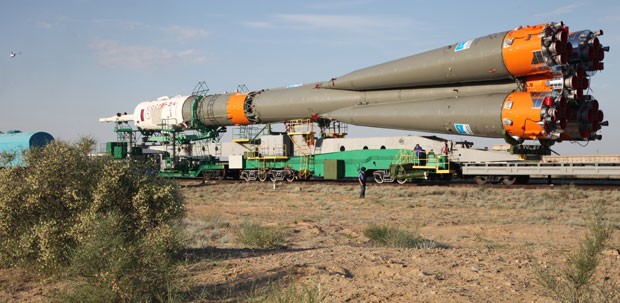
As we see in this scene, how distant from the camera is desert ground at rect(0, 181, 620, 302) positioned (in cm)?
750

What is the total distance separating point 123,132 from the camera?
1754 inches

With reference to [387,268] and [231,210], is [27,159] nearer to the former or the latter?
[387,268]

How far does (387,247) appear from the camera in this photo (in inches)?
464

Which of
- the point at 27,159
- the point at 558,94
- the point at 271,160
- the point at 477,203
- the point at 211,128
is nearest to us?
the point at 27,159

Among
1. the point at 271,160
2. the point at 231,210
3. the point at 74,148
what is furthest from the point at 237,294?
the point at 271,160

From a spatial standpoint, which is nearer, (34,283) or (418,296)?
(418,296)

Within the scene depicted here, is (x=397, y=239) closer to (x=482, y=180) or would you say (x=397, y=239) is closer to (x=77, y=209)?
(x=77, y=209)

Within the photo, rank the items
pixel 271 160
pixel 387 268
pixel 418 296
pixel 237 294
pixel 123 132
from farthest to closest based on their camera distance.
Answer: pixel 123 132, pixel 271 160, pixel 387 268, pixel 237 294, pixel 418 296

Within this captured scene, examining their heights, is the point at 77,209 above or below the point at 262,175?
above

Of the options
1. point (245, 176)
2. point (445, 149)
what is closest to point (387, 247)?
point (445, 149)

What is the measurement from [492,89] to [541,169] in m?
6.47

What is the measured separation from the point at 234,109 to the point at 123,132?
1284cm

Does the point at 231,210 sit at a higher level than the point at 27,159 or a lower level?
lower

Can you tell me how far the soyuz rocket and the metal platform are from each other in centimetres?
378
